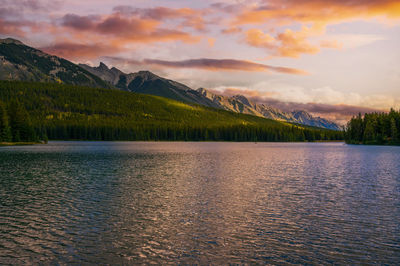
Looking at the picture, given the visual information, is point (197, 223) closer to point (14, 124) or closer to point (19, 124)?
point (14, 124)

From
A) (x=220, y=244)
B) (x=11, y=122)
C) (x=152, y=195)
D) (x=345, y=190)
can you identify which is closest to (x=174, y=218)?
(x=220, y=244)

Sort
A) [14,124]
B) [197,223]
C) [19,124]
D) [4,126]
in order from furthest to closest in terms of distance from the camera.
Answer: [19,124] → [14,124] → [4,126] → [197,223]

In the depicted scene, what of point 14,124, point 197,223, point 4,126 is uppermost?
point 14,124

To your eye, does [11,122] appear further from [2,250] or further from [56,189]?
[2,250]

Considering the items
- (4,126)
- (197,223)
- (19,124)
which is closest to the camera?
(197,223)

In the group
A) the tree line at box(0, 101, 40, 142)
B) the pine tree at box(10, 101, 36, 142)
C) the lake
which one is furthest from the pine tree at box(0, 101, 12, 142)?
the lake

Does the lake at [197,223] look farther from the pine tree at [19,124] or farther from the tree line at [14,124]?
the pine tree at [19,124]

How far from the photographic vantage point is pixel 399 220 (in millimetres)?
25062

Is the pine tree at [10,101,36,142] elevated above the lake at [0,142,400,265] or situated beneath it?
elevated above

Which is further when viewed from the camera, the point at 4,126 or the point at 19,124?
the point at 19,124

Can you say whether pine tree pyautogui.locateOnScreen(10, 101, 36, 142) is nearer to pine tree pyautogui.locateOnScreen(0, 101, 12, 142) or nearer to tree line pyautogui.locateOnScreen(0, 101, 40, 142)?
tree line pyautogui.locateOnScreen(0, 101, 40, 142)

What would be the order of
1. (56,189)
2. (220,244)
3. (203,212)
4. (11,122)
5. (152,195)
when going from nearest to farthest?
(220,244) → (203,212) → (152,195) → (56,189) → (11,122)

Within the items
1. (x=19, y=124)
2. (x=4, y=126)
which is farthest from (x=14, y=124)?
(x=4, y=126)

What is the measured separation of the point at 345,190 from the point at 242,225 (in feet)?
71.0
